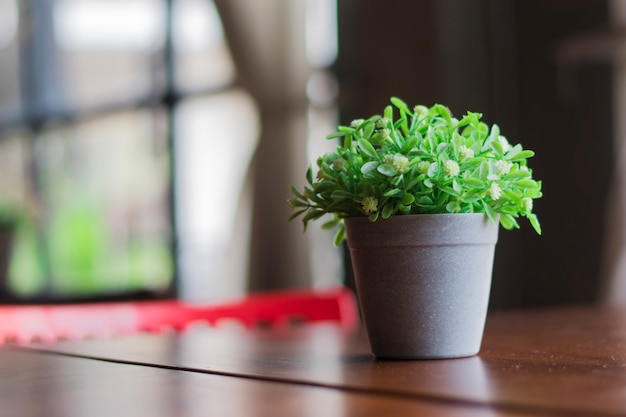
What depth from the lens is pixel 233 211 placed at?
5.43m

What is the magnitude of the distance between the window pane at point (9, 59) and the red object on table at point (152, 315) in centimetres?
643

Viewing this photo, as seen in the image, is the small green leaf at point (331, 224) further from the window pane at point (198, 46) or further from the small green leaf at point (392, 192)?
the window pane at point (198, 46)

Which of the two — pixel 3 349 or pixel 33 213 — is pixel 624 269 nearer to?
pixel 3 349

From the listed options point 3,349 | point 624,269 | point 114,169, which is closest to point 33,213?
point 114,169

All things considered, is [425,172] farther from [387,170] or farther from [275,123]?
[275,123]

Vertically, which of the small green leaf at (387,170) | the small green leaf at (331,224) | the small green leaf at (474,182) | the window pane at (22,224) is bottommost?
the window pane at (22,224)

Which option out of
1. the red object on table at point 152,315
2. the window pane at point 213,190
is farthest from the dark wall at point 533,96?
the red object on table at point 152,315

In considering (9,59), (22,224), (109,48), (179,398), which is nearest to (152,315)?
(179,398)

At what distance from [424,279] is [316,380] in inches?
7.5

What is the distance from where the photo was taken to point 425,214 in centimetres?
89

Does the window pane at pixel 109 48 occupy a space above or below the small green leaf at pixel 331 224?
above

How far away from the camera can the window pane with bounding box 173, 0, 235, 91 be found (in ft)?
18.8

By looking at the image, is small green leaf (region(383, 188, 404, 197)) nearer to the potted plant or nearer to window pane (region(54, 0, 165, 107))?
the potted plant

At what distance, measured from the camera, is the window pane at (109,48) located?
6.40 m
